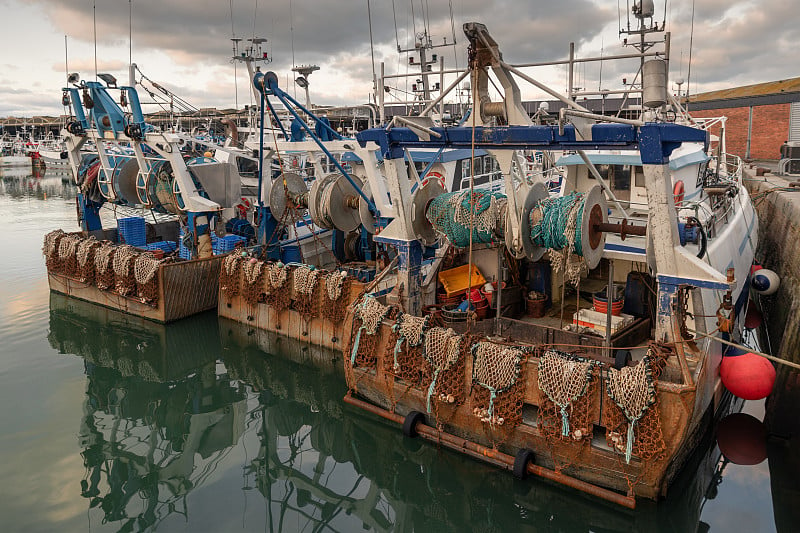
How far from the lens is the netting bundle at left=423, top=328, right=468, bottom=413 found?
7.73 meters

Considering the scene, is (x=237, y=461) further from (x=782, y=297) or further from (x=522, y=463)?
(x=782, y=297)

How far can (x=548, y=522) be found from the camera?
7062mm

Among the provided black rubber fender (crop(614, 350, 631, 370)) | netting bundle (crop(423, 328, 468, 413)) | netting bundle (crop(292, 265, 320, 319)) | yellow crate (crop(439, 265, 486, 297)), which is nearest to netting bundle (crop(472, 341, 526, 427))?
netting bundle (crop(423, 328, 468, 413))

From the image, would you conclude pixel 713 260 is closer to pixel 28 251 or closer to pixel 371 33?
pixel 371 33

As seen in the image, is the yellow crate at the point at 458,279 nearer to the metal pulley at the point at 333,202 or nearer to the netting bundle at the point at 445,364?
the metal pulley at the point at 333,202

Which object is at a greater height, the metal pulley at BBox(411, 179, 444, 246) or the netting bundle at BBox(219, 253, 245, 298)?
the metal pulley at BBox(411, 179, 444, 246)

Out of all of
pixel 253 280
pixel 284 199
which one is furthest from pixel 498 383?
pixel 284 199

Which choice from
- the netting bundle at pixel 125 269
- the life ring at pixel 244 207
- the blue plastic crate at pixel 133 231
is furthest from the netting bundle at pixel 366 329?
the blue plastic crate at pixel 133 231

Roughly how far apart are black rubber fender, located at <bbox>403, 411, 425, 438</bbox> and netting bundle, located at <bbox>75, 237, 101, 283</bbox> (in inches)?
429

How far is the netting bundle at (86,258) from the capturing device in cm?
1517

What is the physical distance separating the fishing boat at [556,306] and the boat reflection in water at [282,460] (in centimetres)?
42

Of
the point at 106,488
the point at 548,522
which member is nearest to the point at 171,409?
the point at 106,488

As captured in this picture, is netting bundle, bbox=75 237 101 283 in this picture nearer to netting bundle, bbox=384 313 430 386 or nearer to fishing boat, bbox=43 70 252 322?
fishing boat, bbox=43 70 252 322

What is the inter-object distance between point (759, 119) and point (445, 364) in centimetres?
4013
